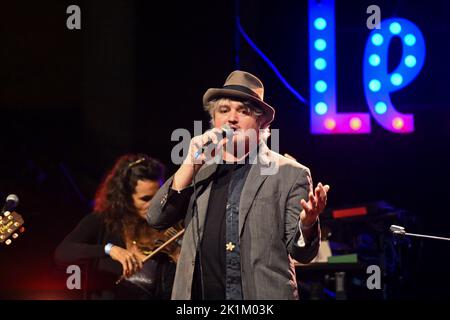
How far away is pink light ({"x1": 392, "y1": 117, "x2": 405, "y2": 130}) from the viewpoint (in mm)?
6074

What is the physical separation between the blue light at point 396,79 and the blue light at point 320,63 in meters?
0.57

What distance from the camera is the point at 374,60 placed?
6137mm

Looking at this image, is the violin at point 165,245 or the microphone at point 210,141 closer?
the microphone at point 210,141

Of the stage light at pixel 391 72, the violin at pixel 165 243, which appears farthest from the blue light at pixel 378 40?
the violin at pixel 165 243

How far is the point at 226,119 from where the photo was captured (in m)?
3.65

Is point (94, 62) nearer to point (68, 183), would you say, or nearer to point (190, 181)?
point (68, 183)

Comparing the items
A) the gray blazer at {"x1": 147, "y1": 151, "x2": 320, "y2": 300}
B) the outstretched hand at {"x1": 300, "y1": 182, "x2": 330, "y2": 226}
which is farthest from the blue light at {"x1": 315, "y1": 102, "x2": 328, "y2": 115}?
the outstretched hand at {"x1": 300, "y1": 182, "x2": 330, "y2": 226}

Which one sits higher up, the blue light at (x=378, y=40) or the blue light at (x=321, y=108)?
the blue light at (x=378, y=40)

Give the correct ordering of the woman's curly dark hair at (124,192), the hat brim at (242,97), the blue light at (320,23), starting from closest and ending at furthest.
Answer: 1. the hat brim at (242,97)
2. the woman's curly dark hair at (124,192)
3. the blue light at (320,23)

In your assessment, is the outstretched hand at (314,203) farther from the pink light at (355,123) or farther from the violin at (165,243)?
the pink light at (355,123)

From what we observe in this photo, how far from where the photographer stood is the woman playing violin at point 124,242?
16.5ft

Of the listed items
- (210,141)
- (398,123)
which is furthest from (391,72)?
(210,141)

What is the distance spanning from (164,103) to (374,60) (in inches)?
72.7
